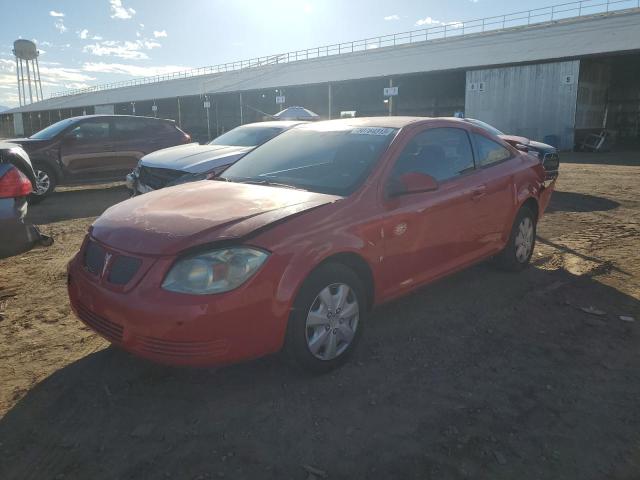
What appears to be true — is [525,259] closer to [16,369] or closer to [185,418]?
[185,418]

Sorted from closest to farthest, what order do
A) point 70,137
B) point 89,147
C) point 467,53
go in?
point 70,137 → point 89,147 → point 467,53

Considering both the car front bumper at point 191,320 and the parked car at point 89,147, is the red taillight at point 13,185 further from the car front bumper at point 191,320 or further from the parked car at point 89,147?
the parked car at point 89,147

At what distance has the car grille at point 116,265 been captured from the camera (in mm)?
2781

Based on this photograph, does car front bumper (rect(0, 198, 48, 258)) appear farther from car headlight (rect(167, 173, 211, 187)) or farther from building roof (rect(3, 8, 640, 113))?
building roof (rect(3, 8, 640, 113))

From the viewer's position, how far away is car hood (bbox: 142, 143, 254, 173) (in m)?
7.53

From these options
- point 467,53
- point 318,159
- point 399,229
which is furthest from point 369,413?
point 467,53

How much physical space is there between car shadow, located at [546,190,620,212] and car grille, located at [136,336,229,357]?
291 inches

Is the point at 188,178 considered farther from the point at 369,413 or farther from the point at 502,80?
the point at 502,80

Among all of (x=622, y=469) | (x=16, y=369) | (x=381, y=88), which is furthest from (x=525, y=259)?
(x=381, y=88)

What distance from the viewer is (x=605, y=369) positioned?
3256 mm

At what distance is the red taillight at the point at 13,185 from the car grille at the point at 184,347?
71.8 inches

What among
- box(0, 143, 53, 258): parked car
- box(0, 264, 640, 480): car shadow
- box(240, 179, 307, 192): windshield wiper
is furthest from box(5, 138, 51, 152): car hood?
box(0, 264, 640, 480): car shadow

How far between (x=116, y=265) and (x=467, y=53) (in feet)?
103

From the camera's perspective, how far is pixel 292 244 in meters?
2.84
